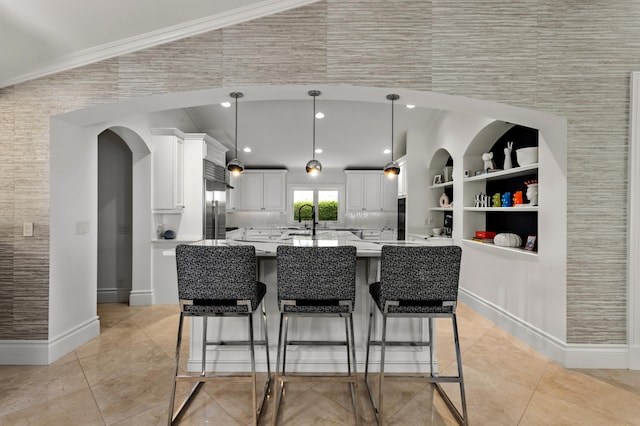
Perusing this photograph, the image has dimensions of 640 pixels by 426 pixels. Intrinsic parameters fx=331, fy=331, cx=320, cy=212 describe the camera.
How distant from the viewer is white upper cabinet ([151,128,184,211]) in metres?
4.32

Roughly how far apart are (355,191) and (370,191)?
350 mm

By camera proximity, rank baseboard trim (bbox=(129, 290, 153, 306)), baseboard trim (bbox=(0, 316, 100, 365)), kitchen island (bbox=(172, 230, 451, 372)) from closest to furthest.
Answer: kitchen island (bbox=(172, 230, 451, 372)), baseboard trim (bbox=(0, 316, 100, 365)), baseboard trim (bbox=(129, 290, 153, 306))

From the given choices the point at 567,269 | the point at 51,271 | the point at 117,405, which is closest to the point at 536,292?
the point at 567,269

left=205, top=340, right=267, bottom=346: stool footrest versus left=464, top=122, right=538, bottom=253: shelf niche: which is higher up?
left=464, top=122, right=538, bottom=253: shelf niche

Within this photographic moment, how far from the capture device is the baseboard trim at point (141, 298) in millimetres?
4293

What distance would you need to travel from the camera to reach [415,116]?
18.6ft

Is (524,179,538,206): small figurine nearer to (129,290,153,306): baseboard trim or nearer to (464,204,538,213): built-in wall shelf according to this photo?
(464,204,538,213): built-in wall shelf

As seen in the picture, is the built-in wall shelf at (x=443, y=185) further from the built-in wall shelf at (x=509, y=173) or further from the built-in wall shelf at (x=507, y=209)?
the built-in wall shelf at (x=507, y=209)

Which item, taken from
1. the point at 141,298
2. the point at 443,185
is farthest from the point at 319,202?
the point at 141,298

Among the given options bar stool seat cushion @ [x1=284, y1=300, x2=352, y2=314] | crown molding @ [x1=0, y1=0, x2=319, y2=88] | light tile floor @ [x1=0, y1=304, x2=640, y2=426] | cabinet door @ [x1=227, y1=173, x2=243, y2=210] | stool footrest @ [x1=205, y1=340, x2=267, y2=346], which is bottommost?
light tile floor @ [x1=0, y1=304, x2=640, y2=426]

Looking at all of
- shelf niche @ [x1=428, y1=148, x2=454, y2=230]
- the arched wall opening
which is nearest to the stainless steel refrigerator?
the arched wall opening

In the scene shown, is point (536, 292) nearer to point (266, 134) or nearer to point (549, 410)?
point (549, 410)

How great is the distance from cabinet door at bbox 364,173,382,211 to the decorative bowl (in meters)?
4.47

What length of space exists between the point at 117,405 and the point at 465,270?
13.6 feet
